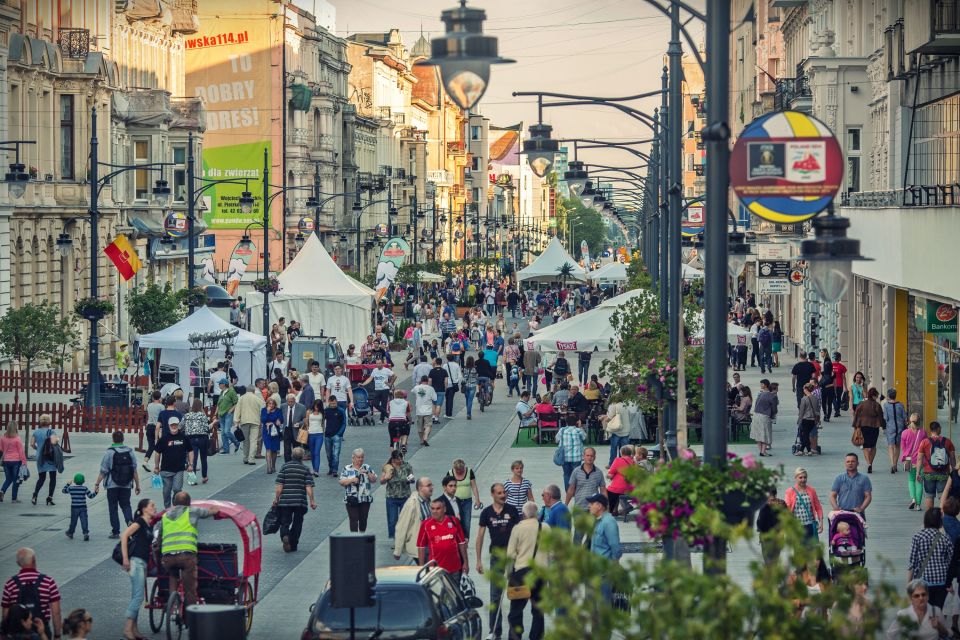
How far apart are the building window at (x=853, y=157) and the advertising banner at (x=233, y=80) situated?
42.6 metres

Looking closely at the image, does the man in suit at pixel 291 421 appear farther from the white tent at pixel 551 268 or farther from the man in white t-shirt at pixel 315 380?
the white tent at pixel 551 268

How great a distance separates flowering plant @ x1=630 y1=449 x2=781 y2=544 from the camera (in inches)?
366

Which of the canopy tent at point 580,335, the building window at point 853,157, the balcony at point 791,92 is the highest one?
→ the balcony at point 791,92

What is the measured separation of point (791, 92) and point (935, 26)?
24747 millimetres

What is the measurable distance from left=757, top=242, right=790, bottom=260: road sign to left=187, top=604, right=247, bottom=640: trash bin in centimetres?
4280

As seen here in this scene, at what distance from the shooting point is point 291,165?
293 feet

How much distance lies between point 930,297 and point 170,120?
4134 centimetres

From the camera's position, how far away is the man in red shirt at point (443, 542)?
16219 mm

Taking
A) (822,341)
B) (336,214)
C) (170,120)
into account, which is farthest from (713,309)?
(336,214)

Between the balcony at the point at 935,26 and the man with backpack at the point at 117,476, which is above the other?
the balcony at the point at 935,26

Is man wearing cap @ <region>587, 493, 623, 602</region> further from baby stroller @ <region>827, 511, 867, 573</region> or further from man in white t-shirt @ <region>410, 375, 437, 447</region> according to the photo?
man in white t-shirt @ <region>410, 375, 437, 447</region>

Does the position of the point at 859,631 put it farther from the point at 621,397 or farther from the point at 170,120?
the point at 170,120

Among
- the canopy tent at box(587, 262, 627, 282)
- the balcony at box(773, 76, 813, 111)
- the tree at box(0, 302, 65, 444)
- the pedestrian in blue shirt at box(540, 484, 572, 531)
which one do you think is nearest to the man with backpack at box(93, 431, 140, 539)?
the pedestrian in blue shirt at box(540, 484, 572, 531)

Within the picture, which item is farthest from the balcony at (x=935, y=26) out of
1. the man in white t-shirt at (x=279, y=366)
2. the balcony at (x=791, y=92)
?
the balcony at (x=791, y=92)
